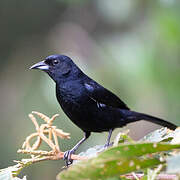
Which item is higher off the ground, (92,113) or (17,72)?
(17,72)

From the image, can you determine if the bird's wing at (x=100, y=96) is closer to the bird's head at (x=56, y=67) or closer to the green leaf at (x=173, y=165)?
the bird's head at (x=56, y=67)

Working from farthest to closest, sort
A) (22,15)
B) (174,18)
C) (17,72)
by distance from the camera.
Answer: (22,15)
(17,72)
(174,18)

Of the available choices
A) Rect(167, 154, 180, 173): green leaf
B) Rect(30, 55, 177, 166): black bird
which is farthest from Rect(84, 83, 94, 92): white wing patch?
Rect(167, 154, 180, 173): green leaf

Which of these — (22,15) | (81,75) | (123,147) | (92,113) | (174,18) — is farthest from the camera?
(22,15)

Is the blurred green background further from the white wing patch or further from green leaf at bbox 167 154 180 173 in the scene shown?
green leaf at bbox 167 154 180 173

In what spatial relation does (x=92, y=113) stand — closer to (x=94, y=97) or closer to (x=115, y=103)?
(x=94, y=97)

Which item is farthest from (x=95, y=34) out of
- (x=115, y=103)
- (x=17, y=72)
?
(x=115, y=103)
